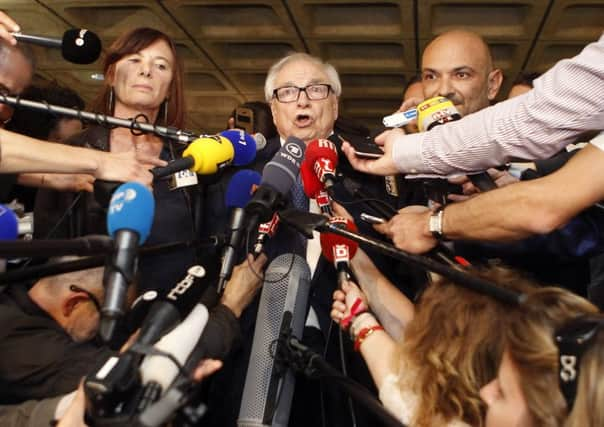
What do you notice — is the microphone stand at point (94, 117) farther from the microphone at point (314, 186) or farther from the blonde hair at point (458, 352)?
the blonde hair at point (458, 352)

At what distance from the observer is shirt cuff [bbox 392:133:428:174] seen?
4.88 ft

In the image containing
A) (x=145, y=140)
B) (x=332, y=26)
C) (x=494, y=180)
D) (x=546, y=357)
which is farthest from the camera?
(x=332, y=26)

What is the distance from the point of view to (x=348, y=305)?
61.0 inches

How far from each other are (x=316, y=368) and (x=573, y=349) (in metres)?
0.64

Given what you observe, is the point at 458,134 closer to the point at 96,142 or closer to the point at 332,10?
the point at 96,142

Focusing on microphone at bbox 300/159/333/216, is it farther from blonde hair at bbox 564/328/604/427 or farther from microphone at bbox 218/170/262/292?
blonde hair at bbox 564/328/604/427

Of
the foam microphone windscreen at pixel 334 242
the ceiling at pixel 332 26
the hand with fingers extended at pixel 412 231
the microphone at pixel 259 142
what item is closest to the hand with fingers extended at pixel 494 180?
the hand with fingers extended at pixel 412 231

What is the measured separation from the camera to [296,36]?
5.25m

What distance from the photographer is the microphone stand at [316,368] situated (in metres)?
1.23

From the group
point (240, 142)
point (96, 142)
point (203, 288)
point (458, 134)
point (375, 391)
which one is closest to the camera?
point (203, 288)

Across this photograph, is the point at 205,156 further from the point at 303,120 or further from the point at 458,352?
the point at 303,120

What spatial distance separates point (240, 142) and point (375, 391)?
817 millimetres

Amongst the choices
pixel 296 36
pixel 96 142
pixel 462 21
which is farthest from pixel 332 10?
pixel 96 142

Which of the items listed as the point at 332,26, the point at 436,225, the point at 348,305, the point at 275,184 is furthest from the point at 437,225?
the point at 332,26
